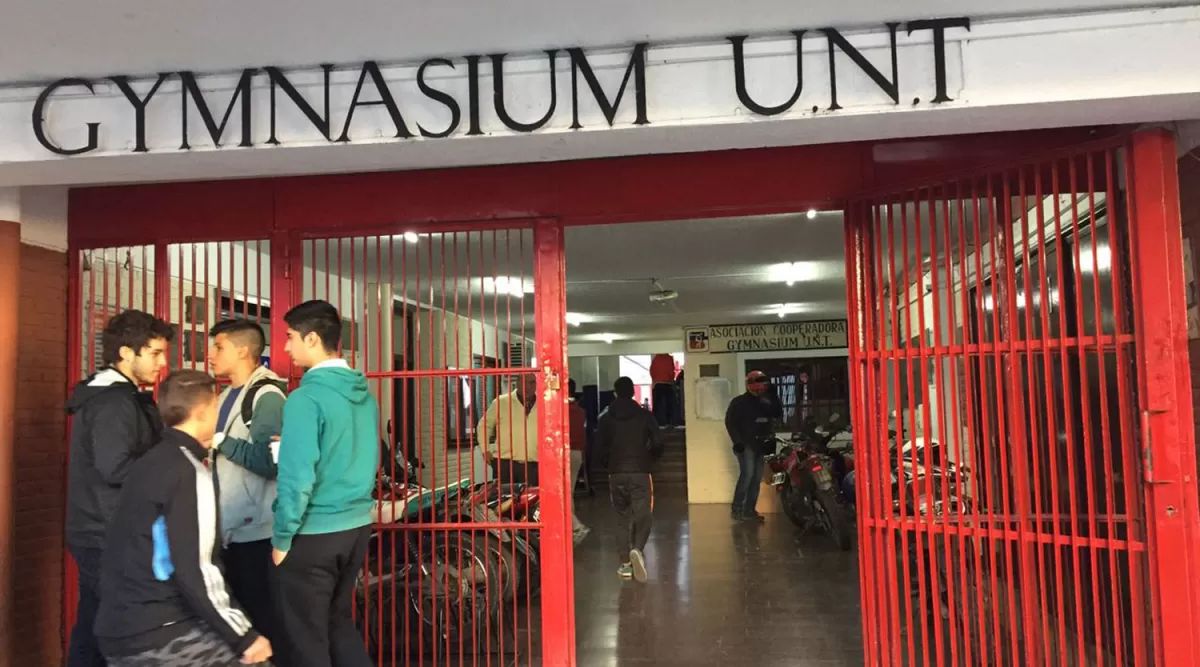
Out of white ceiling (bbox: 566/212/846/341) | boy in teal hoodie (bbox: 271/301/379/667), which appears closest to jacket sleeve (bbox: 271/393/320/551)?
boy in teal hoodie (bbox: 271/301/379/667)

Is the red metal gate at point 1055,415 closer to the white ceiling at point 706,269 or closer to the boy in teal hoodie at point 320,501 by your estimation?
the white ceiling at point 706,269

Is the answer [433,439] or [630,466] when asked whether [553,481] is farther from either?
[630,466]

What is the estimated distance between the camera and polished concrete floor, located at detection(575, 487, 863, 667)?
13.0 feet

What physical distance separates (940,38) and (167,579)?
2893mm

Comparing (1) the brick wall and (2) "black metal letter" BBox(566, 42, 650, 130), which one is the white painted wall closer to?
(2) "black metal letter" BBox(566, 42, 650, 130)

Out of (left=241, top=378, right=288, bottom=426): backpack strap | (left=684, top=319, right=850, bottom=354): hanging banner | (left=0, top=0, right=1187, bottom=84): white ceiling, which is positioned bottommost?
(left=241, top=378, right=288, bottom=426): backpack strap

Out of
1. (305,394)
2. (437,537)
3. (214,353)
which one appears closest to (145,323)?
(214,353)

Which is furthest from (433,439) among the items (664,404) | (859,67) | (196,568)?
(664,404)

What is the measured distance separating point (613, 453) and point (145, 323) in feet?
11.4

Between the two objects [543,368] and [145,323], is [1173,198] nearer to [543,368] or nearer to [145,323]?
[543,368]

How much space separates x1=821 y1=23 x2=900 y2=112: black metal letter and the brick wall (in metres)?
3.76

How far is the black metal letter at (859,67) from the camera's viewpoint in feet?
8.25

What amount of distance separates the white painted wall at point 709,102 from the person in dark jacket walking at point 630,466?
3087mm

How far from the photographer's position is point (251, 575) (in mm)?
3010
